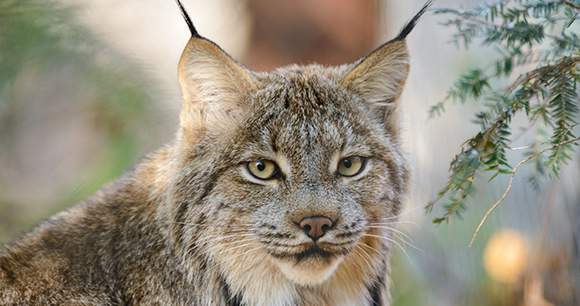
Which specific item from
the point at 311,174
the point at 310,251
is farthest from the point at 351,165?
the point at 310,251

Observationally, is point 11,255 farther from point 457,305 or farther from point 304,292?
point 457,305

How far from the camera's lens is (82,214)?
8.46 ft

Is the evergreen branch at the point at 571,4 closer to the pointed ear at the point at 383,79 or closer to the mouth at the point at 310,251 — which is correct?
the pointed ear at the point at 383,79

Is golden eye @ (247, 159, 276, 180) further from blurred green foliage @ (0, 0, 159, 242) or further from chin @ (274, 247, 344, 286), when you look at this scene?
blurred green foliage @ (0, 0, 159, 242)

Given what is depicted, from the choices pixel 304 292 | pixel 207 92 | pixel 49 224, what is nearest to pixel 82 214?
pixel 49 224

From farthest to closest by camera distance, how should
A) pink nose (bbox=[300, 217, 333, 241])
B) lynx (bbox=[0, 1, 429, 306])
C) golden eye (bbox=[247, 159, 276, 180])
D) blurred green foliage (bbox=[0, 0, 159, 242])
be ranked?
blurred green foliage (bbox=[0, 0, 159, 242])
golden eye (bbox=[247, 159, 276, 180])
lynx (bbox=[0, 1, 429, 306])
pink nose (bbox=[300, 217, 333, 241])

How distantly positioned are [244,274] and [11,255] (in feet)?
3.89

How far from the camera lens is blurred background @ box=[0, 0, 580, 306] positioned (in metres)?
3.57

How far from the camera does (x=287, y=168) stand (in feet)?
7.25

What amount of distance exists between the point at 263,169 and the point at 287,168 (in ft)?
0.41

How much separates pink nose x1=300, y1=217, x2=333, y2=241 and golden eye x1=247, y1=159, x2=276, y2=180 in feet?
1.11

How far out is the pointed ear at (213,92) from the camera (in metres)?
2.31

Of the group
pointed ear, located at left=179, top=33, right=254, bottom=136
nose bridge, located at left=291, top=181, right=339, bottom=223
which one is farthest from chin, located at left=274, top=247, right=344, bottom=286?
pointed ear, located at left=179, top=33, right=254, bottom=136

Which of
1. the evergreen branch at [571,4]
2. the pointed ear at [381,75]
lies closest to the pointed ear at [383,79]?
the pointed ear at [381,75]
